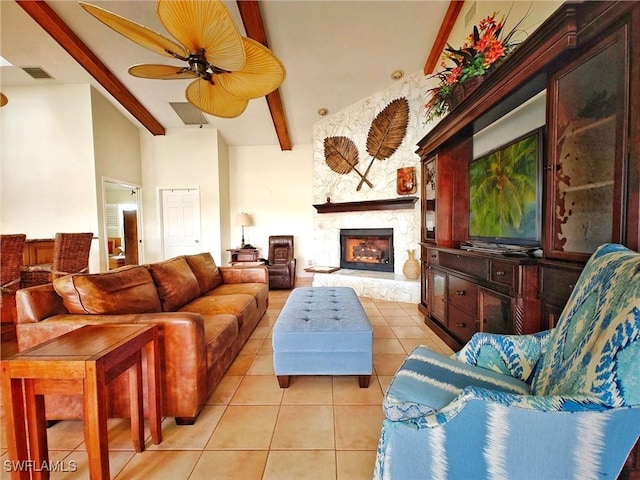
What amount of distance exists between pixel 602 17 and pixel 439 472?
6.16 feet

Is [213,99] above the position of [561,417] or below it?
above

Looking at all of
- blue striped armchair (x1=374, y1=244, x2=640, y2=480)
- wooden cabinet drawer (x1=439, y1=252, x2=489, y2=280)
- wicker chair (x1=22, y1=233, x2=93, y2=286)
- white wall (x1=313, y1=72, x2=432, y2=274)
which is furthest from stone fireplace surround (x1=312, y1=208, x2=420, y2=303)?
wicker chair (x1=22, y1=233, x2=93, y2=286)

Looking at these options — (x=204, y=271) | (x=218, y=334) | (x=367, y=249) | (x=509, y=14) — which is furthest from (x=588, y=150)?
(x=367, y=249)

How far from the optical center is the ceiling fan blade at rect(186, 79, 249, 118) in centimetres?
239

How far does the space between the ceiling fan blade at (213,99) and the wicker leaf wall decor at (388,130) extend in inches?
94.6

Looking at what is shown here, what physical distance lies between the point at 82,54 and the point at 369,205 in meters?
4.58

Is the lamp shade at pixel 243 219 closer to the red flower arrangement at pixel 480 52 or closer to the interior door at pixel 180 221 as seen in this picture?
the interior door at pixel 180 221

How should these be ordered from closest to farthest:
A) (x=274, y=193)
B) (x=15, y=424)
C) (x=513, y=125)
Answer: (x=15, y=424), (x=513, y=125), (x=274, y=193)

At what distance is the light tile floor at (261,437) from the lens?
3.99 feet

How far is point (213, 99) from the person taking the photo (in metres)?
2.52

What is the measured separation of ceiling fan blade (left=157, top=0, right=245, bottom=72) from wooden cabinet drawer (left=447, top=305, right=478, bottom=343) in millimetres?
2596

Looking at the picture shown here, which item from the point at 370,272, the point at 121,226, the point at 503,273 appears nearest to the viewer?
the point at 503,273

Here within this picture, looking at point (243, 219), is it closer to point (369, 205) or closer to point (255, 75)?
point (369, 205)

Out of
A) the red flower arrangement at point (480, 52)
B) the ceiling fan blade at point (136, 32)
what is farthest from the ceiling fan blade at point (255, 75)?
the red flower arrangement at point (480, 52)
